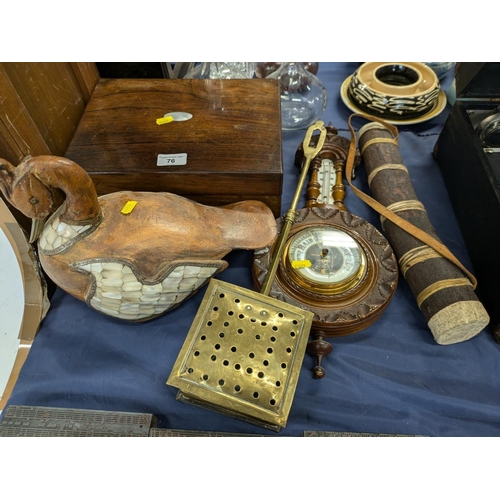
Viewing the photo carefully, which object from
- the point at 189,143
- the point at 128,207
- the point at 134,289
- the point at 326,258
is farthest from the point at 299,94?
the point at 134,289

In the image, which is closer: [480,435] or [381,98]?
[480,435]

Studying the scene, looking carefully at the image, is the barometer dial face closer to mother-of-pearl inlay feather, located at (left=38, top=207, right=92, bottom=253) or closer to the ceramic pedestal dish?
mother-of-pearl inlay feather, located at (left=38, top=207, right=92, bottom=253)

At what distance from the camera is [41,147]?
1180mm

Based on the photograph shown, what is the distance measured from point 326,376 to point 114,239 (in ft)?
2.34

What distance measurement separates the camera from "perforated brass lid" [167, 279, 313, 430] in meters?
0.85

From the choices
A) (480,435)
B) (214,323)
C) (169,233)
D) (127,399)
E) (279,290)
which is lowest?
(480,435)

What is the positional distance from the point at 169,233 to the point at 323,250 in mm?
460

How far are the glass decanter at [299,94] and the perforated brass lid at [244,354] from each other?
1.15 metres

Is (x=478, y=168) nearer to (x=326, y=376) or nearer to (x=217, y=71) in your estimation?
(x=326, y=376)

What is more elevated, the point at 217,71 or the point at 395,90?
the point at 217,71

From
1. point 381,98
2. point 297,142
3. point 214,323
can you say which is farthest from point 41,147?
point 381,98

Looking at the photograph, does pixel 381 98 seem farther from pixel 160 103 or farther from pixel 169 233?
pixel 169 233

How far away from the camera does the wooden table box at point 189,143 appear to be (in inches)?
45.1

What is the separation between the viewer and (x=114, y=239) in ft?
3.06
